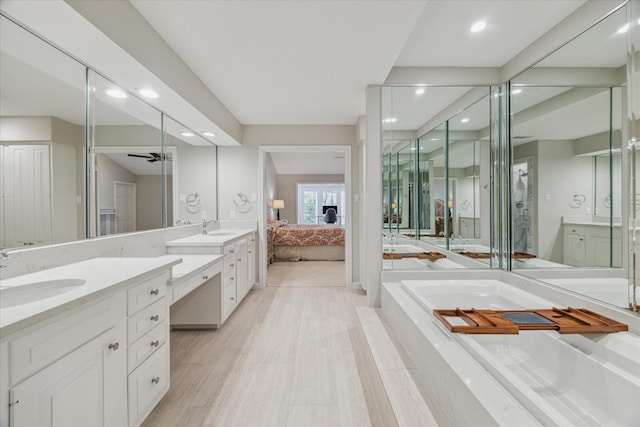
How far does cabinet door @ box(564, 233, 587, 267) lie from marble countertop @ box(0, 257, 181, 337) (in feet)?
8.81

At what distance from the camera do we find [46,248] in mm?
1559

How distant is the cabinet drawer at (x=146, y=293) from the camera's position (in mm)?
1391

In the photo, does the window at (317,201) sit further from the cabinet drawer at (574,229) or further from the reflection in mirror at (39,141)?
the reflection in mirror at (39,141)

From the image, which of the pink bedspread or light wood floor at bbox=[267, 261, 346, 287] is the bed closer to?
the pink bedspread

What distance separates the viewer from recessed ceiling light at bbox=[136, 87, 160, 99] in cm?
228

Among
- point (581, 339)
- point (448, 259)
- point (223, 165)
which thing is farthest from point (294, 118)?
point (581, 339)

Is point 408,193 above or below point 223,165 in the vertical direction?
below

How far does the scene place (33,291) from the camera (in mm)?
1264

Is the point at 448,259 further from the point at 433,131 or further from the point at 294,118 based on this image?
the point at 294,118

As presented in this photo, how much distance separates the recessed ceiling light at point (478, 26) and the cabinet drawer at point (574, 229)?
162cm

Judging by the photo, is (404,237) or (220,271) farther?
(404,237)

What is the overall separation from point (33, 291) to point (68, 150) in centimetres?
93

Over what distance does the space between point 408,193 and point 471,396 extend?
222 cm

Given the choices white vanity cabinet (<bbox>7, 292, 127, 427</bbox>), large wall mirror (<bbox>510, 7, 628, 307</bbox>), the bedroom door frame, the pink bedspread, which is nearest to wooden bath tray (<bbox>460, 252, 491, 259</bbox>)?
large wall mirror (<bbox>510, 7, 628, 307</bbox>)
